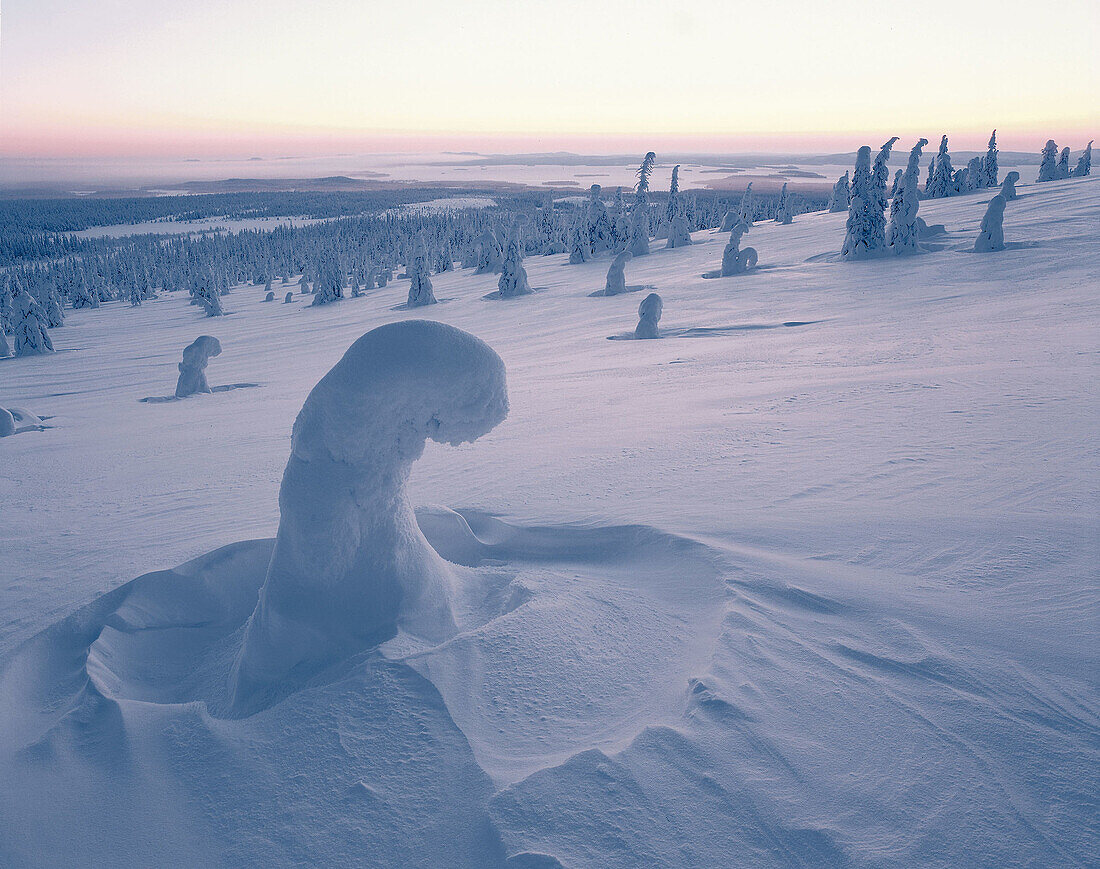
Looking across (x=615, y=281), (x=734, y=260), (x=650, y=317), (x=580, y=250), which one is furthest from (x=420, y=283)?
(x=650, y=317)

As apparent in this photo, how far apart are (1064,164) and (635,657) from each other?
206 ft

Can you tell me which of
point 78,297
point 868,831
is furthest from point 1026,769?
point 78,297

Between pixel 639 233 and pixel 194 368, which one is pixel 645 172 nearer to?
pixel 639 233

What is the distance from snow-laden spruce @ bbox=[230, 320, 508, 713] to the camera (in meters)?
3.02

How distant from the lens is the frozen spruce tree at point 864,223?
22203 millimetres

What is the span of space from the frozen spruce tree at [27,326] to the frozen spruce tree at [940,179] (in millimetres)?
52186

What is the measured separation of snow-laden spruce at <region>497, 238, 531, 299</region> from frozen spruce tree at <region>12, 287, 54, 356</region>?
73.6 feet

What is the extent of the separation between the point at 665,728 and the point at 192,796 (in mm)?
1785

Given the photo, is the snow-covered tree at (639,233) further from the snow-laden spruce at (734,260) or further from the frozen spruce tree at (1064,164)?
the frozen spruce tree at (1064,164)

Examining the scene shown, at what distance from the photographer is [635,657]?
114 inches

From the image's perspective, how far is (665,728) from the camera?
7.61 feet

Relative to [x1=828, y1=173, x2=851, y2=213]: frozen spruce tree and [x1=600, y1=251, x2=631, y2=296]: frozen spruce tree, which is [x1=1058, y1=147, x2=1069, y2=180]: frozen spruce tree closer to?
[x1=828, y1=173, x2=851, y2=213]: frozen spruce tree

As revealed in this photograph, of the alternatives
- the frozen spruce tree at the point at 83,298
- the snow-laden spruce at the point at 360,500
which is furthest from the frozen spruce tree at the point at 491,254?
the frozen spruce tree at the point at 83,298

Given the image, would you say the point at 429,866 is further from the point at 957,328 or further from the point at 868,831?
the point at 957,328
